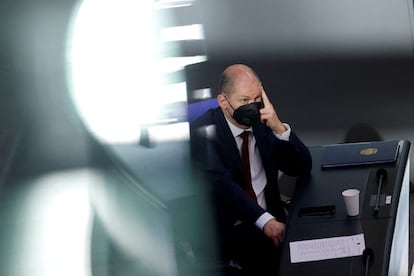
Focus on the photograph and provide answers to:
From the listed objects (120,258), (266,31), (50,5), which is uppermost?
(50,5)

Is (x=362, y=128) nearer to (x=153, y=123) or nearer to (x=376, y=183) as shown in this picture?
(x=376, y=183)

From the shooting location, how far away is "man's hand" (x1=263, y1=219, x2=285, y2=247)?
1.74 metres

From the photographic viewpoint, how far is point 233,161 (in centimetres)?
169

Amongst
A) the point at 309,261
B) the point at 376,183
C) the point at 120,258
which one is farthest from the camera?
the point at 376,183

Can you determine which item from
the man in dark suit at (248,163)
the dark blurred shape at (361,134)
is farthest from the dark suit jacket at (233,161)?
the dark blurred shape at (361,134)

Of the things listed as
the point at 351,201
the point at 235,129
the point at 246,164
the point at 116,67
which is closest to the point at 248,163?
the point at 246,164

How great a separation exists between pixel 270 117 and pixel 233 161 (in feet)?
0.49

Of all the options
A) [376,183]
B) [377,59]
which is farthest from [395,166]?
[377,59]

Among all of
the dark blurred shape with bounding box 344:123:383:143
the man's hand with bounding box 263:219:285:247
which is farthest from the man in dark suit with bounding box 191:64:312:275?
the dark blurred shape with bounding box 344:123:383:143

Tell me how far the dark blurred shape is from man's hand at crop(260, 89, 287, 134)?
23cm

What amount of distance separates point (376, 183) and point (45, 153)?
94cm

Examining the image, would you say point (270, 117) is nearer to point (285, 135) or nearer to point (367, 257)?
point (285, 135)

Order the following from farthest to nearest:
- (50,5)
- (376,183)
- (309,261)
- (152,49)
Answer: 1. (376,183)
2. (309,261)
3. (152,49)
4. (50,5)

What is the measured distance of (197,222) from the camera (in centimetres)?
167
